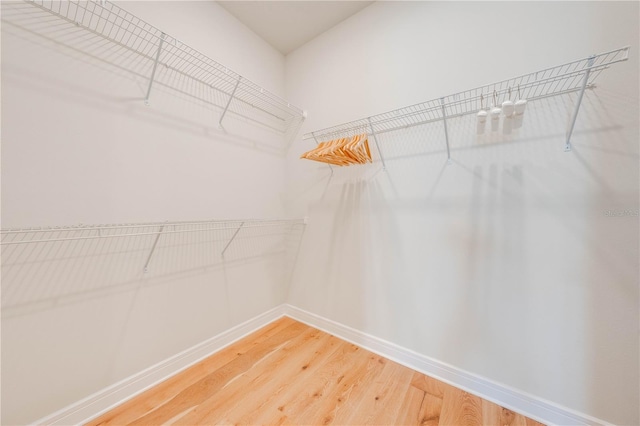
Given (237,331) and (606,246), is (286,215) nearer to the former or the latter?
(237,331)

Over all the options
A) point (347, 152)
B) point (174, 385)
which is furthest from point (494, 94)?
point (174, 385)

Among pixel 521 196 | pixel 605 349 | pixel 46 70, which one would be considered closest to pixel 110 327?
pixel 46 70

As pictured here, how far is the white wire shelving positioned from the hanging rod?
1.08m

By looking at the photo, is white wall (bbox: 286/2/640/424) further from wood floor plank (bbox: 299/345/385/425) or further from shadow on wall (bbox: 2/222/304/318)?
shadow on wall (bbox: 2/222/304/318)

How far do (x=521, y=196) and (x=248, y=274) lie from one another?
6.64 feet

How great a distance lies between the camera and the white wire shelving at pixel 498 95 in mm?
1030

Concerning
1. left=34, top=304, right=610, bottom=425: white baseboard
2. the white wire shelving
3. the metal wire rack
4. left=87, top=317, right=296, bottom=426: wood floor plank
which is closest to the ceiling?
the metal wire rack

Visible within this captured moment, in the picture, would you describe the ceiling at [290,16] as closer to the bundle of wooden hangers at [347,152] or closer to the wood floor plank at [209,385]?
the bundle of wooden hangers at [347,152]

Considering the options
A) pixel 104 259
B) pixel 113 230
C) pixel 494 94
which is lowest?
pixel 104 259

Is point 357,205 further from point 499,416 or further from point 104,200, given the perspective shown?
point 104,200

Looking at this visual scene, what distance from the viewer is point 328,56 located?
206cm

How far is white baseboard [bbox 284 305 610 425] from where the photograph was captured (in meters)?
1.14

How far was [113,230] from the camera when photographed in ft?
4.24

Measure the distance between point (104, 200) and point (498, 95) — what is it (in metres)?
2.31
